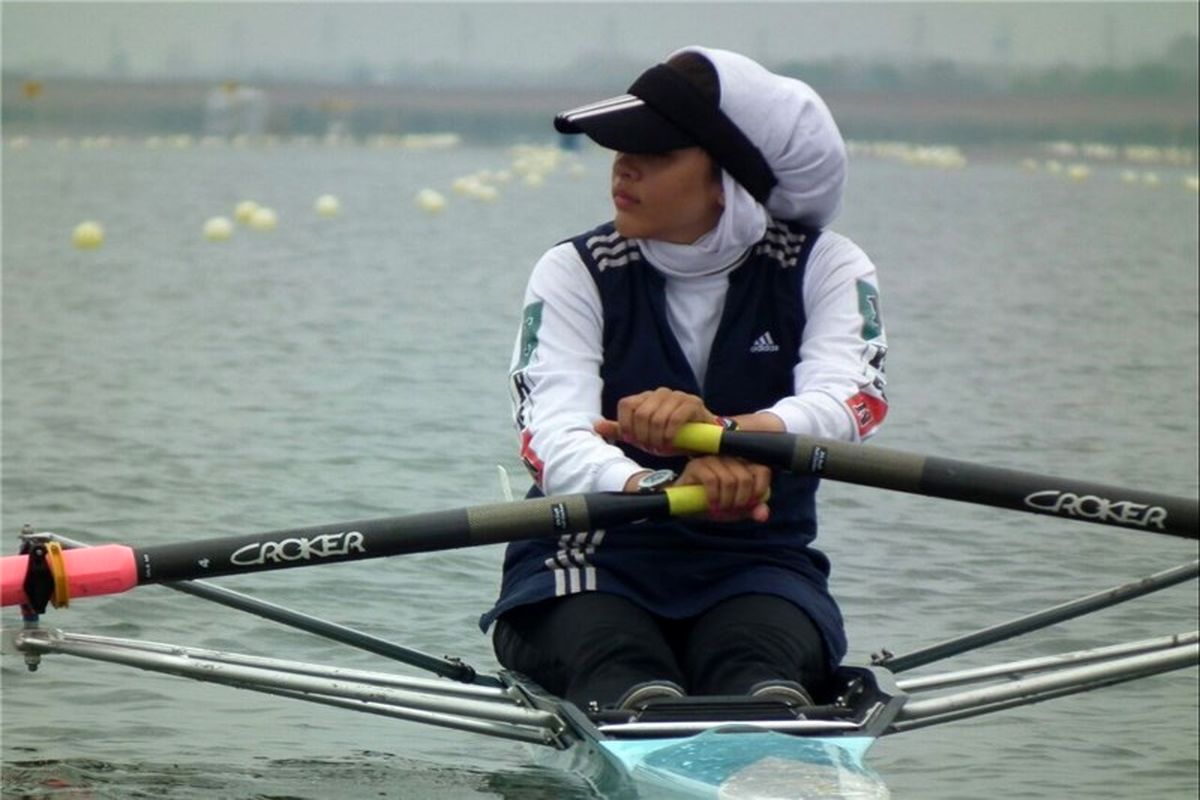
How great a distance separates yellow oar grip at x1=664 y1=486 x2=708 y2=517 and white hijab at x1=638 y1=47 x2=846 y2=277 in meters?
0.49

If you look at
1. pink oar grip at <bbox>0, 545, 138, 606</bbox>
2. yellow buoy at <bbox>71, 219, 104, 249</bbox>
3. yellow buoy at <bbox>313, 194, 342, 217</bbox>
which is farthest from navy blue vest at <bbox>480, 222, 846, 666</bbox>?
yellow buoy at <bbox>313, 194, 342, 217</bbox>

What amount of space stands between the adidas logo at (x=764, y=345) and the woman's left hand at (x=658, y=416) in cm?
27

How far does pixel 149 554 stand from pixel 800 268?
127 cm

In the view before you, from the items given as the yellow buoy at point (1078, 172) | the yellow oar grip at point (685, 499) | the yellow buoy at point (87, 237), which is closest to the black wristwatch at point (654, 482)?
the yellow oar grip at point (685, 499)

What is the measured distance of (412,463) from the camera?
26.6 feet

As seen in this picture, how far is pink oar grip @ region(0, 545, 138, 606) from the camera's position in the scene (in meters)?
3.49

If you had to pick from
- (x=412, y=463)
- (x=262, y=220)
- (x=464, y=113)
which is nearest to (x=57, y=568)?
(x=412, y=463)

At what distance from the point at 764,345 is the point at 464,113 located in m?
53.3

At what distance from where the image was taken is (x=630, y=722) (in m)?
3.49

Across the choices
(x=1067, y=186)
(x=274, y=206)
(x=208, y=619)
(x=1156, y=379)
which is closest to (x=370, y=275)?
(x=1156, y=379)

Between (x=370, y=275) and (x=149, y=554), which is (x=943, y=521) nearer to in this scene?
(x=149, y=554)

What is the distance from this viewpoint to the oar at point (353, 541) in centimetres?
354

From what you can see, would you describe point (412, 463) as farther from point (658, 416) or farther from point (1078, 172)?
point (1078, 172)

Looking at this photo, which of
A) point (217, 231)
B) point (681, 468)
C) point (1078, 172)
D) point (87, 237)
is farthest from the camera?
point (1078, 172)
